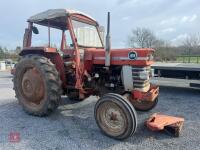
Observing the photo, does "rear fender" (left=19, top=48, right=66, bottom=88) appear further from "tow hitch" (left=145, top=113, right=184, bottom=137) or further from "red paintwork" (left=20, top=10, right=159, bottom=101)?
"tow hitch" (left=145, top=113, right=184, bottom=137)

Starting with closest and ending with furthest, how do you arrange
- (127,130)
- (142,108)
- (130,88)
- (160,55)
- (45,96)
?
1. (127,130)
2. (130,88)
3. (45,96)
4. (142,108)
5. (160,55)

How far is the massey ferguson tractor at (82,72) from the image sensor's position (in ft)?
13.6

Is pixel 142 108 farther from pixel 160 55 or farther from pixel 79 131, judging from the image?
pixel 160 55

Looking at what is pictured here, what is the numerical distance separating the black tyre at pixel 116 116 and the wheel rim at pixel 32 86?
4.57 ft

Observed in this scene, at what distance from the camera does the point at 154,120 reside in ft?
13.5

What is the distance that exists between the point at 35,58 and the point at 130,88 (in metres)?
1.91

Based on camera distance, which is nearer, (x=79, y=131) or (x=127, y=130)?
(x=127, y=130)

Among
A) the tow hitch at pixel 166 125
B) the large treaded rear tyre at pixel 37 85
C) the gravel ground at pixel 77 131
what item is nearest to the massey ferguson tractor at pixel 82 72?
the large treaded rear tyre at pixel 37 85

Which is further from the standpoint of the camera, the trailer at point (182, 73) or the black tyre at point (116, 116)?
the trailer at point (182, 73)

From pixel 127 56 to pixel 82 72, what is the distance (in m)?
0.96

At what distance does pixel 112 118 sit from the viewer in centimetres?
405

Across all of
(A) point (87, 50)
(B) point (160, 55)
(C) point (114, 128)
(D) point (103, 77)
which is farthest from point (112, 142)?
(B) point (160, 55)

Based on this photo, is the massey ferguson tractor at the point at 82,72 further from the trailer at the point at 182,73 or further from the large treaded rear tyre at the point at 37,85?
the trailer at the point at 182,73

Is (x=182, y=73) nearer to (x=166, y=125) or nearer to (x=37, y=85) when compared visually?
(x=166, y=125)
